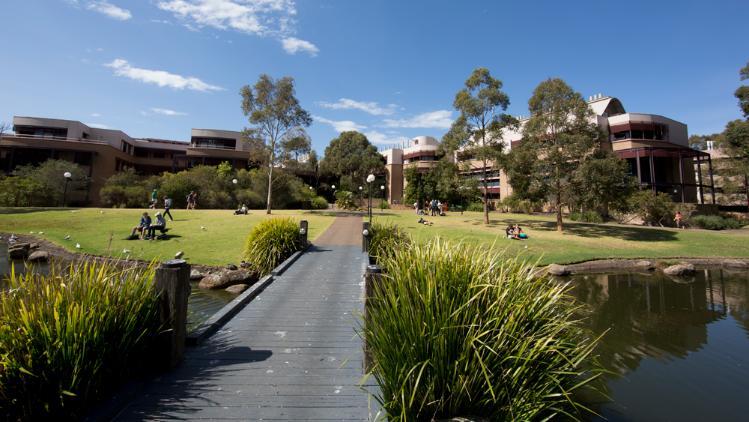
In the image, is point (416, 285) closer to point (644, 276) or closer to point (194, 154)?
point (644, 276)

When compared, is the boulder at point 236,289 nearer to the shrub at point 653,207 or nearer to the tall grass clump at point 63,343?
the tall grass clump at point 63,343

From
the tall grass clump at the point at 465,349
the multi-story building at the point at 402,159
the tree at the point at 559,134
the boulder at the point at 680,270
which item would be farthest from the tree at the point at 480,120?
the multi-story building at the point at 402,159

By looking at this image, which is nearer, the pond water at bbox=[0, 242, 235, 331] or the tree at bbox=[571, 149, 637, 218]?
the pond water at bbox=[0, 242, 235, 331]

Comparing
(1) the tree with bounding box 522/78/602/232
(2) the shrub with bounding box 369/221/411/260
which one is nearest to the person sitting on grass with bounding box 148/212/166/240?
(2) the shrub with bounding box 369/221/411/260

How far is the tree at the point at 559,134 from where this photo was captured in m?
20.4

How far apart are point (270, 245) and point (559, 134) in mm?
18240

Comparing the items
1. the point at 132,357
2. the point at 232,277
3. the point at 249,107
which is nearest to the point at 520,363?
the point at 132,357

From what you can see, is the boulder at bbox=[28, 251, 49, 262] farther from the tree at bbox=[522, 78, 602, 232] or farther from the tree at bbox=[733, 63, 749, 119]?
the tree at bbox=[733, 63, 749, 119]

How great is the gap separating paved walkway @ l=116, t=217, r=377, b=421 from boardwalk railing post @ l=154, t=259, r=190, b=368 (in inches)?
9.1

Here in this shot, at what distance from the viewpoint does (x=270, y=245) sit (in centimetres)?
1178

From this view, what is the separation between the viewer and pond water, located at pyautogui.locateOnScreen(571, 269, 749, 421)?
4.84 metres

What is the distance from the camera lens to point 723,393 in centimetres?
519

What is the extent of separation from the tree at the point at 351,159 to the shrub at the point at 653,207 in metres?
34.2

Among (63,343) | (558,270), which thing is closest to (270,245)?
(63,343)
